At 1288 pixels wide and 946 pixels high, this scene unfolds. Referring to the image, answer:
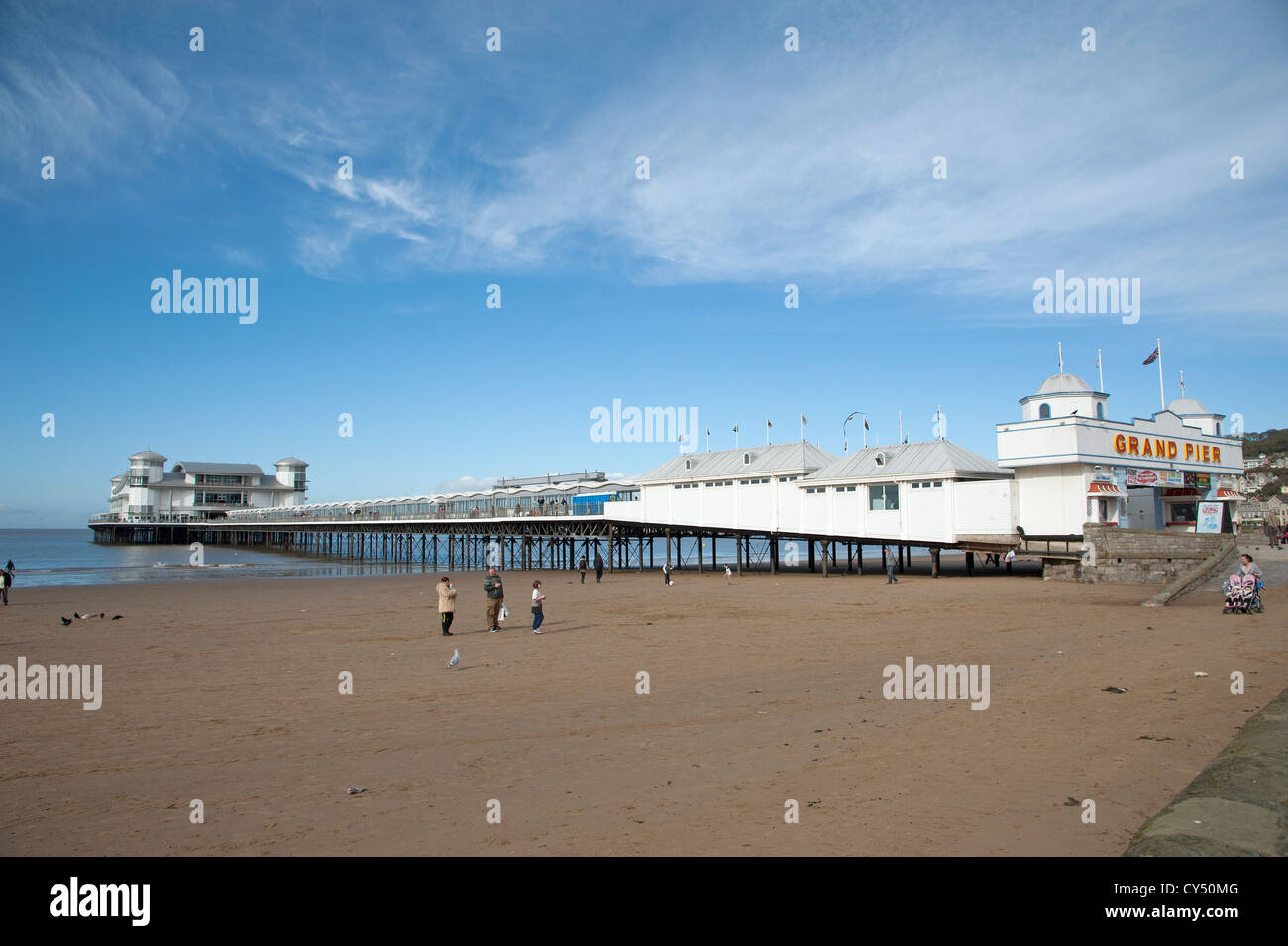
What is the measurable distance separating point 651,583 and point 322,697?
25.8 m

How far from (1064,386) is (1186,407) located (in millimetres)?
9974

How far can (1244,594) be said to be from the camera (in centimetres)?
1747

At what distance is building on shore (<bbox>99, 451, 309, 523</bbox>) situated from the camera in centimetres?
11738

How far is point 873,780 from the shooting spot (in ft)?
23.9

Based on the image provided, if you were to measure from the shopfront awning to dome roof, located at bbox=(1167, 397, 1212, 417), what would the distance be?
36.1 ft

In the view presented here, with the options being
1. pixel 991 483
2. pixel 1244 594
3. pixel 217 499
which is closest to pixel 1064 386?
pixel 991 483

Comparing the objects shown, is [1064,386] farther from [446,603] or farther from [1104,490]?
[446,603]

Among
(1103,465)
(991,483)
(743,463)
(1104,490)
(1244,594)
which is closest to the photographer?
(1244,594)

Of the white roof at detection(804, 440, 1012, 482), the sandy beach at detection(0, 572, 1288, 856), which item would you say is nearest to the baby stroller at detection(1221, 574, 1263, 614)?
the sandy beach at detection(0, 572, 1288, 856)

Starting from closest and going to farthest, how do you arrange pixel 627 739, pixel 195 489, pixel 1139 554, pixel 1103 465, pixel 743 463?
pixel 627 739 → pixel 1139 554 → pixel 1103 465 → pixel 743 463 → pixel 195 489

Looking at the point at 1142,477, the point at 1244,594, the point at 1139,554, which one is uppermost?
the point at 1142,477

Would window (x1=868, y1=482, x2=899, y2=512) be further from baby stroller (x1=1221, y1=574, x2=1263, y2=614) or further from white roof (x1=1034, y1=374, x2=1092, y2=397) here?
baby stroller (x1=1221, y1=574, x2=1263, y2=614)
